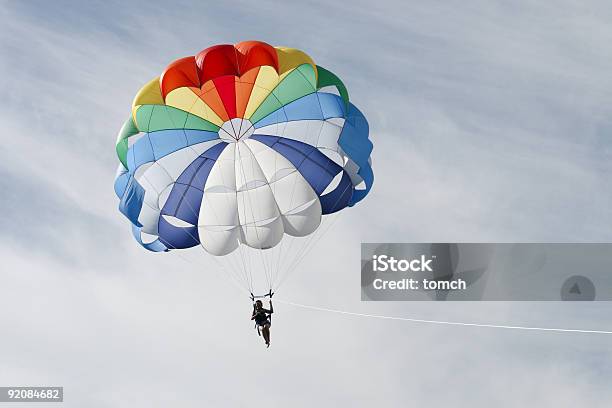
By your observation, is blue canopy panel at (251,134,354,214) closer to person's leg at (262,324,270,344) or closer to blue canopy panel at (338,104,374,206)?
blue canopy panel at (338,104,374,206)

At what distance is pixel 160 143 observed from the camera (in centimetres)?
3650

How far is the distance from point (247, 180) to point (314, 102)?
2851 millimetres

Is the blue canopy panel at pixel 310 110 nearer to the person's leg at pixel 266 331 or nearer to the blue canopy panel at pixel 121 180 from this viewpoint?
the blue canopy panel at pixel 121 180

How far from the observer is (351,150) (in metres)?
36.0

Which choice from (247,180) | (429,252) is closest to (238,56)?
(247,180)

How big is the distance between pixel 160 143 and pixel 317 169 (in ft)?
14.4

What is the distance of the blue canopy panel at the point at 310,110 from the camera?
36.1 m

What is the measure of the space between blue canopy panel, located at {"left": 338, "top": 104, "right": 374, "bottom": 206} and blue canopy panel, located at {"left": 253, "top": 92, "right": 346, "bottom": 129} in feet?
1.44

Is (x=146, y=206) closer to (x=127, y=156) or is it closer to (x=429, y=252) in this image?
(x=127, y=156)

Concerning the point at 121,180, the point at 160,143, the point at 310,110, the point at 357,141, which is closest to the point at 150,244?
the point at 121,180

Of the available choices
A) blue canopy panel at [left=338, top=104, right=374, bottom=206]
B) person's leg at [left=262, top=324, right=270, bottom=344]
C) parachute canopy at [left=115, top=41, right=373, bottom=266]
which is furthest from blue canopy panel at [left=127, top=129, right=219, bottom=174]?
person's leg at [left=262, top=324, right=270, bottom=344]

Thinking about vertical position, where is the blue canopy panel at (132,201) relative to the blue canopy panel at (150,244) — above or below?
above

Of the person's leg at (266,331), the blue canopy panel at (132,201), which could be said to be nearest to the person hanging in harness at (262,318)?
the person's leg at (266,331)

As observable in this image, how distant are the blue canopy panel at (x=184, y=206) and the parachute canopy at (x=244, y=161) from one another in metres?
0.03
